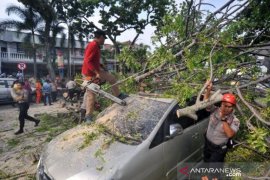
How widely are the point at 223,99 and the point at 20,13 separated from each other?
84.9ft

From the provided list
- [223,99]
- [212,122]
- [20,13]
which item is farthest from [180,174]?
[20,13]

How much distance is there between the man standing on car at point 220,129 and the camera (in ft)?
14.4

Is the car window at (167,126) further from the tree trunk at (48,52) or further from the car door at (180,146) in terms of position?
the tree trunk at (48,52)

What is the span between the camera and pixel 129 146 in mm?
4203

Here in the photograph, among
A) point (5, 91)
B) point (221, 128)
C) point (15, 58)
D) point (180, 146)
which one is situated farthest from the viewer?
point (15, 58)

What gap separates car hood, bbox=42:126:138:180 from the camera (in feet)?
12.4

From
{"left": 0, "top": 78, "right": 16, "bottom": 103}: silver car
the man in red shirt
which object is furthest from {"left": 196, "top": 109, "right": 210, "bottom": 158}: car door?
{"left": 0, "top": 78, "right": 16, "bottom": 103}: silver car

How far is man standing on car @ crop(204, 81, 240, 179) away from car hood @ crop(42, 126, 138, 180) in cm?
135

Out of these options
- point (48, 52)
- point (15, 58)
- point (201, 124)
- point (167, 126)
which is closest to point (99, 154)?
point (167, 126)

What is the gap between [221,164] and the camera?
471 centimetres

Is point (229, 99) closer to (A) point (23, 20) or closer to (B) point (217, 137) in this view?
(B) point (217, 137)

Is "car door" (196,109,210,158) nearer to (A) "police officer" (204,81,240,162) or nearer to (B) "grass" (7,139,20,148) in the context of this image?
(A) "police officer" (204,81,240,162)

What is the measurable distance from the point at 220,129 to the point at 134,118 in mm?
1359

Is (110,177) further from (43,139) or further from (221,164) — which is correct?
(43,139)
